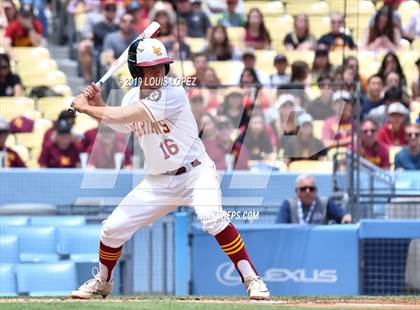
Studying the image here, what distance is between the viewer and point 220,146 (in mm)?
14133

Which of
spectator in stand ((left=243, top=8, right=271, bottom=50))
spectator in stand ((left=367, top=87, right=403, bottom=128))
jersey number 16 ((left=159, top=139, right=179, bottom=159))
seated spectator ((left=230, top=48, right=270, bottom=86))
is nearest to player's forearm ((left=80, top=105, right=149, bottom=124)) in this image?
jersey number 16 ((left=159, top=139, right=179, bottom=159))

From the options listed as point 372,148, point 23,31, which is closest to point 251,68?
point 372,148

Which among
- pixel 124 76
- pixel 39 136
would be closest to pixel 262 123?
pixel 124 76

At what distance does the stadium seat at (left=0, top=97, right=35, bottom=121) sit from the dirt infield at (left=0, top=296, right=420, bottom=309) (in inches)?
206

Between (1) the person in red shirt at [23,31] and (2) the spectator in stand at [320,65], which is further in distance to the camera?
(1) the person in red shirt at [23,31]

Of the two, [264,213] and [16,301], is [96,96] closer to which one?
[16,301]

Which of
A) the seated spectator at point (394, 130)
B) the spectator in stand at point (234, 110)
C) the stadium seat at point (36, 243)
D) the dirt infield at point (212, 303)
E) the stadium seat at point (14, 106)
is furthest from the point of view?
A: the stadium seat at point (14, 106)

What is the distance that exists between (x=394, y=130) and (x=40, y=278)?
462 centimetres

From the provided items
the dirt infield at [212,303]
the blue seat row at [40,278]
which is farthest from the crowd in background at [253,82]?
the dirt infield at [212,303]

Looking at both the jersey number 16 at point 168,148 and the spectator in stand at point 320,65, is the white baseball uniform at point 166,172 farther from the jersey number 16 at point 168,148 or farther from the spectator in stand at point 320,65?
the spectator in stand at point 320,65

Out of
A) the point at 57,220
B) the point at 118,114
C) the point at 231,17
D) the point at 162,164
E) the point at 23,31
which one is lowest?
the point at 57,220

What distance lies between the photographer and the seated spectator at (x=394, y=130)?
14.9m

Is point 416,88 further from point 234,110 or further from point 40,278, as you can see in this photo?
point 40,278

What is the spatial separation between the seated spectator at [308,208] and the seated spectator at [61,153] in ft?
8.35
